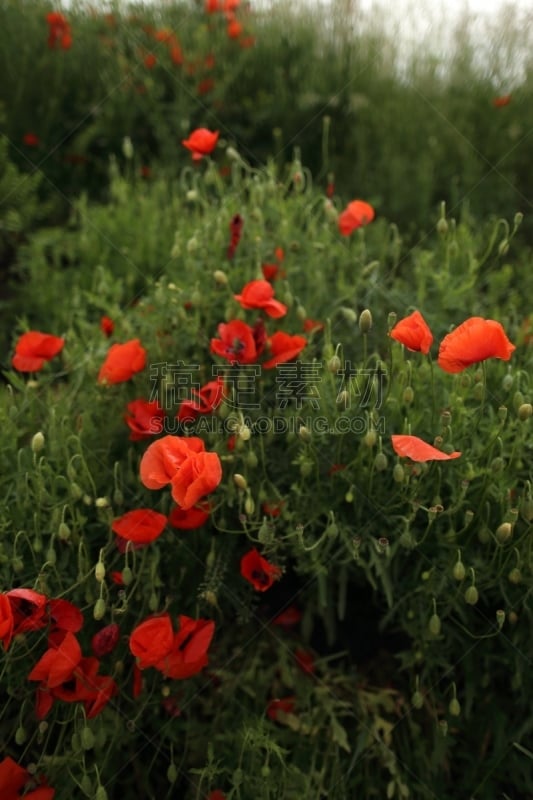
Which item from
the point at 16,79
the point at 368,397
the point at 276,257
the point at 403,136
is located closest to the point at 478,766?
the point at 368,397

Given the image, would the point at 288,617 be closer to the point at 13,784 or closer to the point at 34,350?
the point at 13,784

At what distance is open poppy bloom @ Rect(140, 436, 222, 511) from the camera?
1478mm

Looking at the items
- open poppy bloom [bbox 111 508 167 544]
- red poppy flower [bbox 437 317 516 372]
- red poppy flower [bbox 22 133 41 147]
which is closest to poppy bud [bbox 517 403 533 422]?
red poppy flower [bbox 437 317 516 372]

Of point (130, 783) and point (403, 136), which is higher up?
point (403, 136)

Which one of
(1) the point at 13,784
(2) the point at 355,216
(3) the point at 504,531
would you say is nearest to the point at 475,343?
(3) the point at 504,531

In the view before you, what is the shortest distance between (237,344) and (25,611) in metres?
0.73

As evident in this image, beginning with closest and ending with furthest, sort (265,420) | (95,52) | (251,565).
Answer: (251,565)
(265,420)
(95,52)

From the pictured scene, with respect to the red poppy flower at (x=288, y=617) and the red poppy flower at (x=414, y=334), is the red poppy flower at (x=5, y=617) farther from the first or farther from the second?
the red poppy flower at (x=414, y=334)

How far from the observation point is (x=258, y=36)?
419cm

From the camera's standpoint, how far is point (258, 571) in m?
1.72

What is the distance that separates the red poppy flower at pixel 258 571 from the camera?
168cm

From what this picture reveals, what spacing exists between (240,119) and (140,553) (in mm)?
2693

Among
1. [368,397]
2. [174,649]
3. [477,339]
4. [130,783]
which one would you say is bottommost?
[130,783]

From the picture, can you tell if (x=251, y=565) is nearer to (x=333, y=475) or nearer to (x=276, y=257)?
(x=333, y=475)
